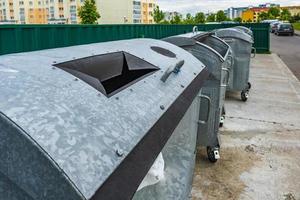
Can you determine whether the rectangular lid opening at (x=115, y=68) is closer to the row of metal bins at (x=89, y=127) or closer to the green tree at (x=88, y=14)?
the row of metal bins at (x=89, y=127)

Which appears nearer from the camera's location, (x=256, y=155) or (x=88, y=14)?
(x=256, y=155)

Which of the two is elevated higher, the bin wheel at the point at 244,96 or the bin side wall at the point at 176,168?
the bin side wall at the point at 176,168

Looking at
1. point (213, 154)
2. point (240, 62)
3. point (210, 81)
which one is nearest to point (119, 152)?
point (210, 81)

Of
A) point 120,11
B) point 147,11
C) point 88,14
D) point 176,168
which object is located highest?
point 147,11

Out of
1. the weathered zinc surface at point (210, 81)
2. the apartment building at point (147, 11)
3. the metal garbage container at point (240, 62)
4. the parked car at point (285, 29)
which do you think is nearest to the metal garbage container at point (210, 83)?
the weathered zinc surface at point (210, 81)

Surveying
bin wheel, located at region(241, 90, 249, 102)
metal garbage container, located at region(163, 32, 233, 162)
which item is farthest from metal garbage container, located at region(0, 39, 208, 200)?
bin wheel, located at region(241, 90, 249, 102)

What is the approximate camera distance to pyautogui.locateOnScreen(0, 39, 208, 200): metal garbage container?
3.11 feet

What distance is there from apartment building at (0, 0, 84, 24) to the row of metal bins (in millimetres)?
65388

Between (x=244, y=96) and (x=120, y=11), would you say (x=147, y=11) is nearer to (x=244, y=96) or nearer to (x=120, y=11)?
(x=120, y=11)

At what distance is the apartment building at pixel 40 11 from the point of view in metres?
66.9

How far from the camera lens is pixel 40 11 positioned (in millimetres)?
71500

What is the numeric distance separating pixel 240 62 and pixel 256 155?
3.36m

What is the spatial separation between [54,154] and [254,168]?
3.54 metres

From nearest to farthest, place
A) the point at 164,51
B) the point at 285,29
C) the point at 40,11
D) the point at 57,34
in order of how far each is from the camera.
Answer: the point at 164,51, the point at 57,34, the point at 285,29, the point at 40,11
